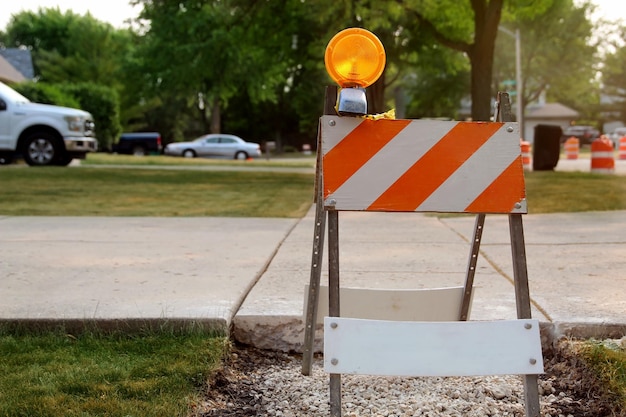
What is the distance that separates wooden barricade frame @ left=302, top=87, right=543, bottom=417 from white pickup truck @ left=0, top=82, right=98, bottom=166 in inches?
575

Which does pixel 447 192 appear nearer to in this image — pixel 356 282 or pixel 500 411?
pixel 500 411

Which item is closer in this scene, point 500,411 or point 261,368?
point 500,411

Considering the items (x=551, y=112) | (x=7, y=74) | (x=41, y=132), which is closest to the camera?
(x=41, y=132)

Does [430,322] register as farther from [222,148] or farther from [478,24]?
[222,148]

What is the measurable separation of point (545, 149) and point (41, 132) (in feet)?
39.5

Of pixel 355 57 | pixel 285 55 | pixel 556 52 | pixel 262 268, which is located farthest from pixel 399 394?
pixel 556 52

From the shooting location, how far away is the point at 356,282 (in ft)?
15.1

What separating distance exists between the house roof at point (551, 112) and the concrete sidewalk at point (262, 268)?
7545 centimetres

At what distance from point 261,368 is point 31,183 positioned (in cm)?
1002

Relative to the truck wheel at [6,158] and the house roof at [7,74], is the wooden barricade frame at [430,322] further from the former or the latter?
the house roof at [7,74]

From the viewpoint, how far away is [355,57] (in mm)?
2744

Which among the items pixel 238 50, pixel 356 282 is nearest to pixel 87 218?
pixel 356 282

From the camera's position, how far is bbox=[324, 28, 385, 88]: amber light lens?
2742mm

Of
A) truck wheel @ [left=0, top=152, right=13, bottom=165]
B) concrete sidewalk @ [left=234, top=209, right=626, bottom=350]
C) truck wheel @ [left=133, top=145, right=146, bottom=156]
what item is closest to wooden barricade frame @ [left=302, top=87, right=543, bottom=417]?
concrete sidewalk @ [left=234, top=209, right=626, bottom=350]
